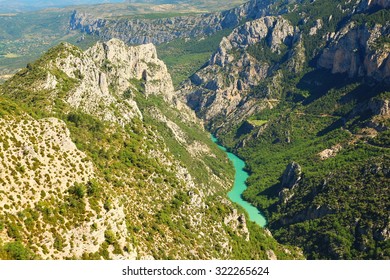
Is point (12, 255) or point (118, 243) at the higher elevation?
point (12, 255)

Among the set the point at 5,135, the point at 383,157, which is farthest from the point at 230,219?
the point at 383,157

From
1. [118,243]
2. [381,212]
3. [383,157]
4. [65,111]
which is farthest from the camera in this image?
[383,157]

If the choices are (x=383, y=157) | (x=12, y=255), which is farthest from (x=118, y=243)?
(x=383, y=157)

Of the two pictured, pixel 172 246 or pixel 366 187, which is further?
pixel 366 187

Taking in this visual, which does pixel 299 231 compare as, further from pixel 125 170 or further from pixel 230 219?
pixel 125 170
